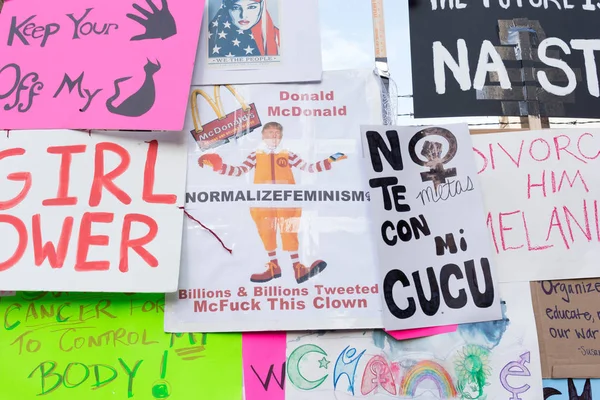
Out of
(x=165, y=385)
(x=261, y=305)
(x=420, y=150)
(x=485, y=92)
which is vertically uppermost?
(x=485, y=92)

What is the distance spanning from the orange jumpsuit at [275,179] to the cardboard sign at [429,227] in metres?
0.17

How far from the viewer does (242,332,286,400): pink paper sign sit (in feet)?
4.08

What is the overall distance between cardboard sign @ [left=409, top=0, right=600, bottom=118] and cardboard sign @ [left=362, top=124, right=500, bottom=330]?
12 cm

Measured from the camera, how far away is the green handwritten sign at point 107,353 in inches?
48.7

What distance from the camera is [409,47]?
1.44 metres

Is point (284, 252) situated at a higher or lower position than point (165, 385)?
higher

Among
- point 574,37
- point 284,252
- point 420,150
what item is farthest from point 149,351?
point 574,37

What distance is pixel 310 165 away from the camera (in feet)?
4.37

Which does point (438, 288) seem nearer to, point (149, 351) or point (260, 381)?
point (260, 381)

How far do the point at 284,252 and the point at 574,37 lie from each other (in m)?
0.98

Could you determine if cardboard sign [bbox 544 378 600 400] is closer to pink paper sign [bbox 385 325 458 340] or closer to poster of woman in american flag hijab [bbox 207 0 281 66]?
pink paper sign [bbox 385 325 458 340]

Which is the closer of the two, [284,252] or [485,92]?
[284,252]

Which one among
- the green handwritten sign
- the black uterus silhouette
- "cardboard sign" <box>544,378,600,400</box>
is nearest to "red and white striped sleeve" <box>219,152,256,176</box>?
the black uterus silhouette

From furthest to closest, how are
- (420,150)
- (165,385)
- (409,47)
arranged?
(409,47) < (420,150) < (165,385)
